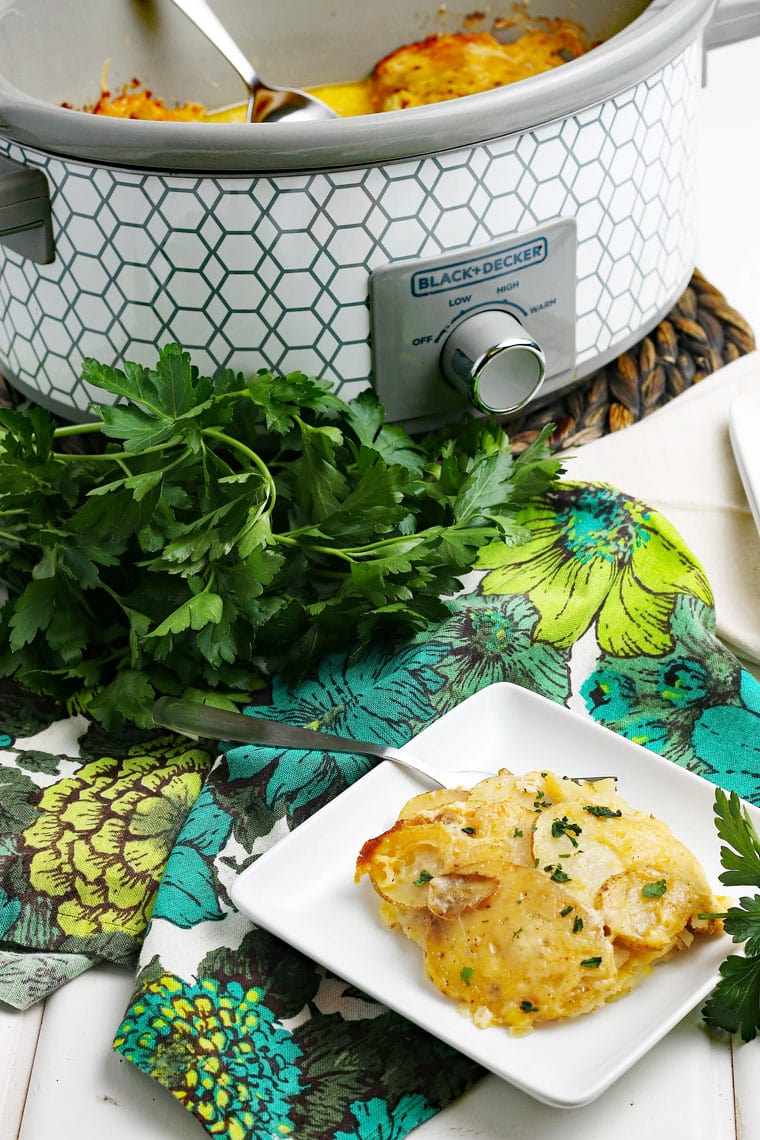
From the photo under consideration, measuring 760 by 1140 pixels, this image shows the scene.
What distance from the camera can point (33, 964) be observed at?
0.77 metres

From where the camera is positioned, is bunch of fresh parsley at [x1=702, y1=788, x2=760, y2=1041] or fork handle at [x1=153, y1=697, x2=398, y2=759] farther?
fork handle at [x1=153, y1=697, x2=398, y2=759]

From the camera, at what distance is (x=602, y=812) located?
729 mm

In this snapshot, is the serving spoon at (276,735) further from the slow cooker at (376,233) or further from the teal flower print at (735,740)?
the slow cooker at (376,233)

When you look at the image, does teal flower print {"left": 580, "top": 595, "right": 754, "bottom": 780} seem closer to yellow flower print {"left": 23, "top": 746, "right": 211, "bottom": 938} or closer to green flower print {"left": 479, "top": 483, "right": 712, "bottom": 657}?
green flower print {"left": 479, "top": 483, "right": 712, "bottom": 657}

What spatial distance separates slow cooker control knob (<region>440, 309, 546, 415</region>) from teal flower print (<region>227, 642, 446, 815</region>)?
0.24 metres

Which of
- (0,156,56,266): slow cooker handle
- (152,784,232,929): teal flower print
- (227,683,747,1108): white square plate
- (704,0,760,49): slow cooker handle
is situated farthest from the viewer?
(704,0,760,49): slow cooker handle

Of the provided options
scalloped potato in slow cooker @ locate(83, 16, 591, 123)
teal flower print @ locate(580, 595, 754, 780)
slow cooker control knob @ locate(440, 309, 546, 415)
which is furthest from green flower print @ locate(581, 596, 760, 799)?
scalloped potato in slow cooker @ locate(83, 16, 591, 123)

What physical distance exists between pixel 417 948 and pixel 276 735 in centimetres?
19

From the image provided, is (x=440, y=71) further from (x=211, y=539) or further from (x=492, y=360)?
(x=211, y=539)

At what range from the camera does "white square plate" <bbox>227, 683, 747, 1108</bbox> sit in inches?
25.1

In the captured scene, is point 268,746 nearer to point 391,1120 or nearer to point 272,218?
point 391,1120

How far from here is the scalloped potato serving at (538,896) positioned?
65cm

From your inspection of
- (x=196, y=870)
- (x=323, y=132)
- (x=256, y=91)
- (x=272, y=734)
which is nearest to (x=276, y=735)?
(x=272, y=734)

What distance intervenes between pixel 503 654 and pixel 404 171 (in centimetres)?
37
